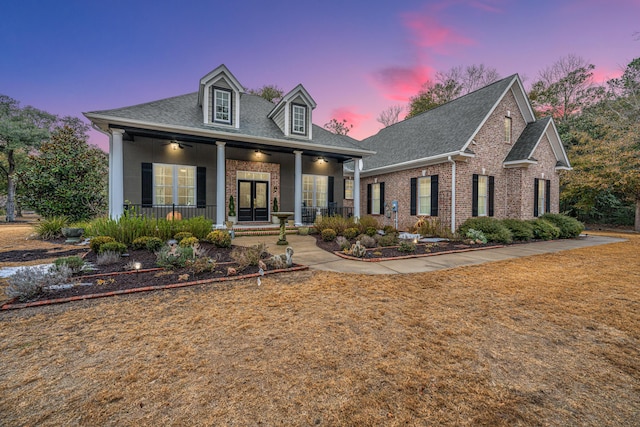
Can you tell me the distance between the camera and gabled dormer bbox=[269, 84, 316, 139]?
11.7m

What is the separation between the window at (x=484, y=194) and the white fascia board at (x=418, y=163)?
1.44 meters

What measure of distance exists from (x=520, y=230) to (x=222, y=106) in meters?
13.3

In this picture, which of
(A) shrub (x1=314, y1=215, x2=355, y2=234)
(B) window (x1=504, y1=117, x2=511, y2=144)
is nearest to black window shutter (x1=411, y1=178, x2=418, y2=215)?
(A) shrub (x1=314, y1=215, x2=355, y2=234)

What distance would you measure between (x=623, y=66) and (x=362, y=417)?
2796 cm

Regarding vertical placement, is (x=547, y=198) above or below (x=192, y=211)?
above

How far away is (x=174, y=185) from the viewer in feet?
35.9

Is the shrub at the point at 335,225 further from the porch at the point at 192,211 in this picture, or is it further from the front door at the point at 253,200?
the front door at the point at 253,200

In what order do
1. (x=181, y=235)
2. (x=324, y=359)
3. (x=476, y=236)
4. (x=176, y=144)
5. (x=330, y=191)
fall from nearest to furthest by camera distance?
(x=324, y=359), (x=181, y=235), (x=476, y=236), (x=176, y=144), (x=330, y=191)

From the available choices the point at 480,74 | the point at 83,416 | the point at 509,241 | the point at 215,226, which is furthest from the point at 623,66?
the point at 83,416

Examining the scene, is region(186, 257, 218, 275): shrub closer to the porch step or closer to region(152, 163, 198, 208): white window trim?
the porch step

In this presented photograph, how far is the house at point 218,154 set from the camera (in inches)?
369

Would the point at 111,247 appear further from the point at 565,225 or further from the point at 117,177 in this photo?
the point at 565,225

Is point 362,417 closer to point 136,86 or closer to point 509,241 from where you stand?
point 509,241

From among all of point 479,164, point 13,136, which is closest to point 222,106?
point 479,164
